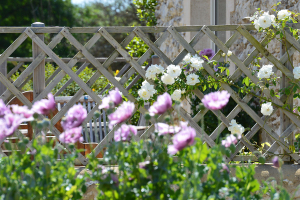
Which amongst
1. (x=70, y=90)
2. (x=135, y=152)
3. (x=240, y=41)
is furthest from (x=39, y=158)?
(x=70, y=90)

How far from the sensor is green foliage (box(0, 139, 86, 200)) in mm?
1245

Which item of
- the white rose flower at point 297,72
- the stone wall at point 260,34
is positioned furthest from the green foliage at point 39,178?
the stone wall at point 260,34

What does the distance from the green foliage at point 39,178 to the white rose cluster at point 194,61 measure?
1277 millimetres

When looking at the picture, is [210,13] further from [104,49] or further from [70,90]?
[104,49]

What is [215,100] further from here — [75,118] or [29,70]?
[29,70]

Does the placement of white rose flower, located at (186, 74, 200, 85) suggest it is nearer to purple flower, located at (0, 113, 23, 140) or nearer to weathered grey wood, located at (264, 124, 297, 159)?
weathered grey wood, located at (264, 124, 297, 159)

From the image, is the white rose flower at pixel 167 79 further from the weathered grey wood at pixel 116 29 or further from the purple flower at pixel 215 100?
the purple flower at pixel 215 100

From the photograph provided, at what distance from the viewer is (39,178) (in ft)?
4.22

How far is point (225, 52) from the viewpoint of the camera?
2482 mm

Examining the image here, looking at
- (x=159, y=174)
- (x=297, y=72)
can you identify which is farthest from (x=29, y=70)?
(x=297, y=72)

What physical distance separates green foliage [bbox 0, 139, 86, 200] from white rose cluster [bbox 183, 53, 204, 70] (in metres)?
1.28

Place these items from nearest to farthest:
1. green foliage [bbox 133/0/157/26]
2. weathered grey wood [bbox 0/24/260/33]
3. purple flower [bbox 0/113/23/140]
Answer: purple flower [bbox 0/113/23/140], weathered grey wood [bbox 0/24/260/33], green foliage [bbox 133/0/157/26]

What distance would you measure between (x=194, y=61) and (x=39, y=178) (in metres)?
1.40

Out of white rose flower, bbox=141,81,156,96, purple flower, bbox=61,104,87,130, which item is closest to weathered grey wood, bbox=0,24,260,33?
white rose flower, bbox=141,81,156,96
